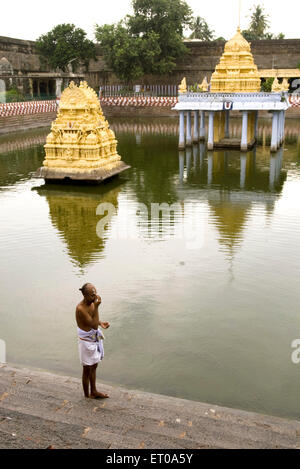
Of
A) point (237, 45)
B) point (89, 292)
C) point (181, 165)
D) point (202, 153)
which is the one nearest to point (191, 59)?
point (237, 45)

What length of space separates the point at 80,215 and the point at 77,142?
3.75 meters

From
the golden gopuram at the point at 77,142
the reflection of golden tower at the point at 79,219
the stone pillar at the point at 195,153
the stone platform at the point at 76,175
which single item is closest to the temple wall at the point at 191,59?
the stone pillar at the point at 195,153

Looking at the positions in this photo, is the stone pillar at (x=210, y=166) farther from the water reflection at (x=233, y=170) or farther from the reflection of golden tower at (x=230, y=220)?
the reflection of golden tower at (x=230, y=220)

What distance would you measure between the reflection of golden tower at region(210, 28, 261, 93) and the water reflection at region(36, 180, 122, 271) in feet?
29.6

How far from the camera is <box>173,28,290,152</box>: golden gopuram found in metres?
20.1

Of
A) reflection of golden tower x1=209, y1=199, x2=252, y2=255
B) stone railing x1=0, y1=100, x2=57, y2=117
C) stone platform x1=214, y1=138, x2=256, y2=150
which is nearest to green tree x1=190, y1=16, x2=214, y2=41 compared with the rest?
stone railing x1=0, y1=100, x2=57, y2=117

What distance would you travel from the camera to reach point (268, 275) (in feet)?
26.3

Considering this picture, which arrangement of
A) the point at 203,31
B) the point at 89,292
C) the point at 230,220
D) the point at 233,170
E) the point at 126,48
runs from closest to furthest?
the point at 89,292
the point at 230,220
the point at 233,170
the point at 126,48
the point at 203,31

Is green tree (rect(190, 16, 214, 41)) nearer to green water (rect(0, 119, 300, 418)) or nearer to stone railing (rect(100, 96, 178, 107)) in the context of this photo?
stone railing (rect(100, 96, 178, 107))

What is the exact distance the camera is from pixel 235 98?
20344mm

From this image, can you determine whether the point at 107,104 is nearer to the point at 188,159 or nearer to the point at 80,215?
the point at 188,159

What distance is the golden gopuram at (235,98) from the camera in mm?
20062
